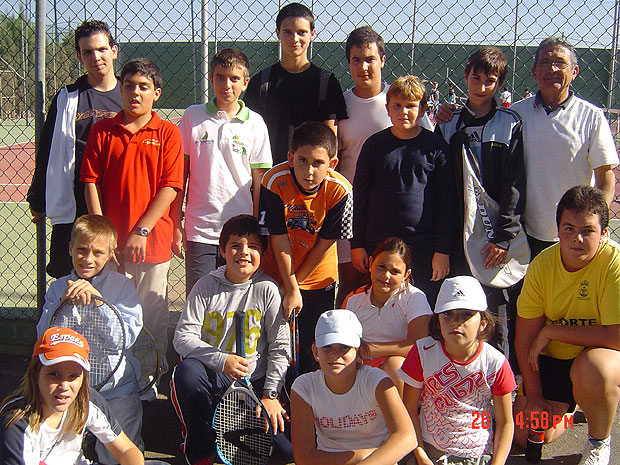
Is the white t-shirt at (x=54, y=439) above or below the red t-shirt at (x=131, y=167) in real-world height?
below

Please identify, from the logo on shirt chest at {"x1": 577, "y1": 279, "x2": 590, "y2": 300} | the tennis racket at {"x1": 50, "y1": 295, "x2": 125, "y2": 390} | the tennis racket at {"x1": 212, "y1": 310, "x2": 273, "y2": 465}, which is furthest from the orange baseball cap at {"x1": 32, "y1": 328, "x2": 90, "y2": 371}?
the logo on shirt chest at {"x1": 577, "y1": 279, "x2": 590, "y2": 300}

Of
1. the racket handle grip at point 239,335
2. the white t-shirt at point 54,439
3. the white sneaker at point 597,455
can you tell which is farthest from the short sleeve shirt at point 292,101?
the white sneaker at point 597,455

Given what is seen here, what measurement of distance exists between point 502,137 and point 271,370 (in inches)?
67.7

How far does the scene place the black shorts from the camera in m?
3.07

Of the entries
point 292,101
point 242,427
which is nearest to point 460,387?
point 242,427

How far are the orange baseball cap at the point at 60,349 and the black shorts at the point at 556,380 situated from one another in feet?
7.09

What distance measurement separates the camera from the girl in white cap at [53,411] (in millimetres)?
2416

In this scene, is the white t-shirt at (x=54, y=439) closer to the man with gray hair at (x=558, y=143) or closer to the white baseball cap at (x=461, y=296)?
the white baseball cap at (x=461, y=296)

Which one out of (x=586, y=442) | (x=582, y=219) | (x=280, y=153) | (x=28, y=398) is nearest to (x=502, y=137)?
(x=582, y=219)

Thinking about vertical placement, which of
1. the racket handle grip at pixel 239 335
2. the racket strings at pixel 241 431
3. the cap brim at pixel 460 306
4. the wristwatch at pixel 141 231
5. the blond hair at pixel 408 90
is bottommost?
the racket strings at pixel 241 431

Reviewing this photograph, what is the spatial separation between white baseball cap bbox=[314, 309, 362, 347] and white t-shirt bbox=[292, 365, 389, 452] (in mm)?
202

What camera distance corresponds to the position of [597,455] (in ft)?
9.43

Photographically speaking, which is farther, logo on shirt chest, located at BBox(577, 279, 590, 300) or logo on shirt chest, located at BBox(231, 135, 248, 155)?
logo on shirt chest, located at BBox(231, 135, 248, 155)

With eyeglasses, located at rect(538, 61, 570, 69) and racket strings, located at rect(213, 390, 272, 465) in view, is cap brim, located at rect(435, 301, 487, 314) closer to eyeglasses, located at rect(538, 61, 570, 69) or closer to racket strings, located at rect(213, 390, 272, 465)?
racket strings, located at rect(213, 390, 272, 465)
